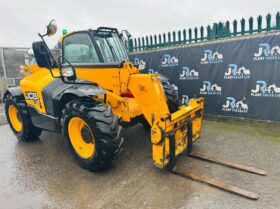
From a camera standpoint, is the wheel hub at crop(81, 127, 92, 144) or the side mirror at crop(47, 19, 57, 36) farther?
the side mirror at crop(47, 19, 57, 36)

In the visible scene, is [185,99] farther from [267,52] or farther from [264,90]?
[267,52]

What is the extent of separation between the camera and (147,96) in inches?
135

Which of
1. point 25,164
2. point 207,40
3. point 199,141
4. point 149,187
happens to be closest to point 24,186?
point 25,164

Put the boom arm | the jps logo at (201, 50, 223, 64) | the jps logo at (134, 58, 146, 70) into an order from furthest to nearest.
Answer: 1. the jps logo at (134, 58, 146, 70)
2. the jps logo at (201, 50, 223, 64)
3. the boom arm

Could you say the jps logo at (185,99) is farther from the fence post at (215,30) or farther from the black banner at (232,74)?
the fence post at (215,30)

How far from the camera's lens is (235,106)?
5.62m

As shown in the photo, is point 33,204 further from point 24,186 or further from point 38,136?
point 38,136

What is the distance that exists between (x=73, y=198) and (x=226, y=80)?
14.5 ft

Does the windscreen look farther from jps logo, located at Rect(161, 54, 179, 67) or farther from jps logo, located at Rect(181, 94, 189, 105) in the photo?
jps logo, located at Rect(181, 94, 189, 105)

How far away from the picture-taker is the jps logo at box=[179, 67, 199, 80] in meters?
6.21

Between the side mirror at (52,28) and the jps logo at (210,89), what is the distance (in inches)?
153

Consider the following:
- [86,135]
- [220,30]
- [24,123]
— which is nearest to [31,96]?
[24,123]

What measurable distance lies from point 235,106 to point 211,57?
1.36 metres

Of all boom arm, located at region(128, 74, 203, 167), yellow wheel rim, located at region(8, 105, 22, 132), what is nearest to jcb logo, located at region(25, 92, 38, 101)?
yellow wheel rim, located at region(8, 105, 22, 132)
